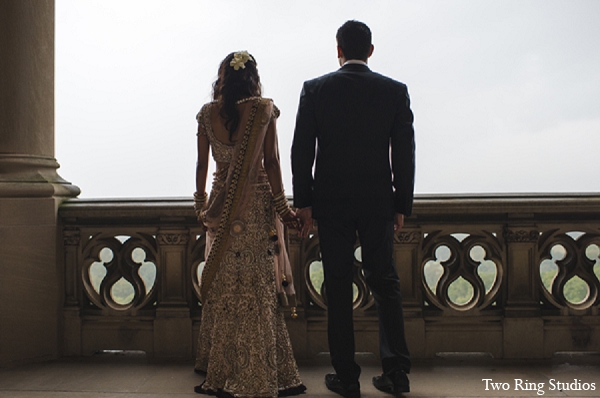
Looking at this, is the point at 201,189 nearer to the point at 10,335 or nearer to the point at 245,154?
the point at 245,154

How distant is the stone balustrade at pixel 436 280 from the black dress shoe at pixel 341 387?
0.57m

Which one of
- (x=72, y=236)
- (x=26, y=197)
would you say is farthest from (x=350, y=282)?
(x=26, y=197)

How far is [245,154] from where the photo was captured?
2852 millimetres

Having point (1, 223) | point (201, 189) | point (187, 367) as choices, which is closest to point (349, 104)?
point (201, 189)

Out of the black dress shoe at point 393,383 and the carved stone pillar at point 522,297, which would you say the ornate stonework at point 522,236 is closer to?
the carved stone pillar at point 522,297

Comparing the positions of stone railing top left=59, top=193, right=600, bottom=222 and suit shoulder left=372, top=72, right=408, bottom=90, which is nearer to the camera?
suit shoulder left=372, top=72, right=408, bottom=90

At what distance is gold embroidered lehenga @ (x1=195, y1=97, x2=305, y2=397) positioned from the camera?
284cm

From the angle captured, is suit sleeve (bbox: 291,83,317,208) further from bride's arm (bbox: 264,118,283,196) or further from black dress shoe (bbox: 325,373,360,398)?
black dress shoe (bbox: 325,373,360,398)

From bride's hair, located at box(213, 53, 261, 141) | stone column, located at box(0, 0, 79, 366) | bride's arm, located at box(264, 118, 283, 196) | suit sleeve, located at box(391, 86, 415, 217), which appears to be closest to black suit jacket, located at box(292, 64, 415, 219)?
suit sleeve, located at box(391, 86, 415, 217)

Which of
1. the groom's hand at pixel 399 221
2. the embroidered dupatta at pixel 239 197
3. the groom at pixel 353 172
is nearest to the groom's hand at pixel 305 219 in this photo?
the groom at pixel 353 172

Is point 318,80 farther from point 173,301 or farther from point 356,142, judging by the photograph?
point 173,301

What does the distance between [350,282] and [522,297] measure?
47.9 inches

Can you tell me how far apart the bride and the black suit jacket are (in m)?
0.21

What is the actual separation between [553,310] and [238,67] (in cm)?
218
